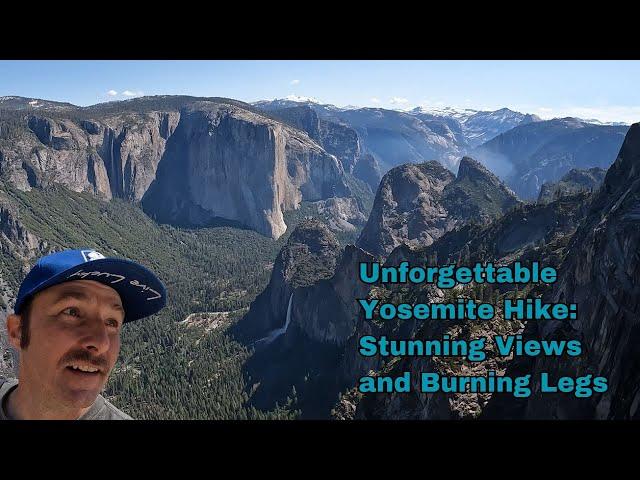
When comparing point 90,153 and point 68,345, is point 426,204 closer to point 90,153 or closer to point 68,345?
point 68,345

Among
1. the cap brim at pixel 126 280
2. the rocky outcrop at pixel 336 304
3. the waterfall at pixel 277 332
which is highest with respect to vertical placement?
the cap brim at pixel 126 280

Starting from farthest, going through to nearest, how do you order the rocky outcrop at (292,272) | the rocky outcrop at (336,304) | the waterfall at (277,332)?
the rocky outcrop at (292,272), the waterfall at (277,332), the rocky outcrop at (336,304)

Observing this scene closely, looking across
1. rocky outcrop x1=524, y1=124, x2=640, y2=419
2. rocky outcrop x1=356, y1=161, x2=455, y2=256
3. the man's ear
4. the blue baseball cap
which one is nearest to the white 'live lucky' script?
the blue baseball cap

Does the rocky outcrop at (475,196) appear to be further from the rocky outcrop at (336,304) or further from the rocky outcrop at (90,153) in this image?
the rocky outcrop at (90,153)

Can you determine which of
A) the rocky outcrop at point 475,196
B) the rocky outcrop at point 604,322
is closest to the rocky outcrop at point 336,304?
the rocky outcrop at point 604,322

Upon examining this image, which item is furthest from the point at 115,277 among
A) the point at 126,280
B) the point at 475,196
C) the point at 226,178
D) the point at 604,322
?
the point at 226,178

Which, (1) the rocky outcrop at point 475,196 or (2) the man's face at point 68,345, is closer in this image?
(2) the man's face at point 68,345
